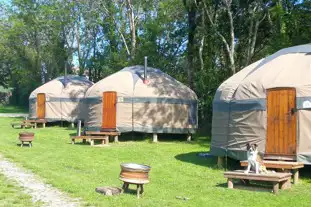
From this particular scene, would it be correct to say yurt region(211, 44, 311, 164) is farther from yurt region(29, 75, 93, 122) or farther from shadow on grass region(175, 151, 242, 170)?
yurt region(29, 75, 93, 122)

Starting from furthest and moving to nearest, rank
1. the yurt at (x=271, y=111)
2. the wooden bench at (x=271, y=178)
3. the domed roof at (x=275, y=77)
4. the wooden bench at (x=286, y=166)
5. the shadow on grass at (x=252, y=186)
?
the domed roof at (x=275, y=77) → the yurt at (x=271, y=111) → the wooden bench at (x=286, y=166) → the shadow on grass at (x=252, y=186) → the wooden bench at (x=271, y=178)

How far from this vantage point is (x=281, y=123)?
10.6 metres

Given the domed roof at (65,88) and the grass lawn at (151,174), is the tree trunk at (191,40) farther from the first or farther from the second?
the domed roof at (65,88)

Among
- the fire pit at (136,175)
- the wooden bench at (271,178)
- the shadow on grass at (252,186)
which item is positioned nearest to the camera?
the fire pit at (136,175)

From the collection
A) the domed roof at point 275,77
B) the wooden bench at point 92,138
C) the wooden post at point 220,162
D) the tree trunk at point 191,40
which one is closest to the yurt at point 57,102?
the tree trunk at point 191,40

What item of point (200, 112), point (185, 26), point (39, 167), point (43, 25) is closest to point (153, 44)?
point (185, 26)

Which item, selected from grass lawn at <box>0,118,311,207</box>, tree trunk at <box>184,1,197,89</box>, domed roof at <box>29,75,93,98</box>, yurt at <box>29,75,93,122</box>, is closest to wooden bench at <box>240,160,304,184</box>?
grass lawn at <box>0,118,311,207</box>

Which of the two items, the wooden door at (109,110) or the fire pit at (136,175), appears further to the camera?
the wooden door at (109,110)

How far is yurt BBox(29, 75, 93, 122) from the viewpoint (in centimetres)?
2720

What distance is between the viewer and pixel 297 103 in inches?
406

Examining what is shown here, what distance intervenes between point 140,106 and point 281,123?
8.78m

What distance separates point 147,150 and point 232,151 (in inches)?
183

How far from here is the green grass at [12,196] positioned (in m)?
7.19

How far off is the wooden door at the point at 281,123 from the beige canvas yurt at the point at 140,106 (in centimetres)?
832
